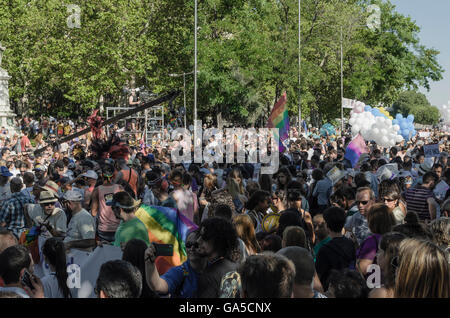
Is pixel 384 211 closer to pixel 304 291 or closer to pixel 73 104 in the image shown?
pixel 304 291

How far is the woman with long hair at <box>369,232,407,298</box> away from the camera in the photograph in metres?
3.98

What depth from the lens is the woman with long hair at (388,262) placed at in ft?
→ 13.1

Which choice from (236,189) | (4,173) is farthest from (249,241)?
(4,173)

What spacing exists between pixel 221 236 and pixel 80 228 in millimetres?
2873

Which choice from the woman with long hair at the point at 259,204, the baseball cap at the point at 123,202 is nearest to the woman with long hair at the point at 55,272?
the baseball cap at the point at 123,202

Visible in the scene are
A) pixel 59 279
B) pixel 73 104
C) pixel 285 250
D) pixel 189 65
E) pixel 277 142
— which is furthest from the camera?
pixel 73 104

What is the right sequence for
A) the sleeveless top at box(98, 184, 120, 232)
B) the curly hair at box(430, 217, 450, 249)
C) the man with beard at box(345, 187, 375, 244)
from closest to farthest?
the curly hair at box(430, 217, 450, 249), the man with beard at box(345, 187, 375, 244), the sleeveless top at box(98, 184, 120, 232)

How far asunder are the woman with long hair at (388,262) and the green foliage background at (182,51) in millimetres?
33901

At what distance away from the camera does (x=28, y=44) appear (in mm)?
45438

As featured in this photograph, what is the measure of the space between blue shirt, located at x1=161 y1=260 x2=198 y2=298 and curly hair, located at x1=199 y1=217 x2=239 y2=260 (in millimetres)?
226

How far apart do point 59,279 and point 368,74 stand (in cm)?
5171

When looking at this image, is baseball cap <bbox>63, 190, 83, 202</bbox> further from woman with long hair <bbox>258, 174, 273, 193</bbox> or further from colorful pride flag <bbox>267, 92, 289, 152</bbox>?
colorful pride flag <bbox>267, 92, 289, 152</bbox>

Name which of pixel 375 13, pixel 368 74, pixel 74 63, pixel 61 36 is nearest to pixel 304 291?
pixel 74 63

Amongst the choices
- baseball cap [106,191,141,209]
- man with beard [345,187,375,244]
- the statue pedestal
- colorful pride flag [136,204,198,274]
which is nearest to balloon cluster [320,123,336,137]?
the statue pedestal
